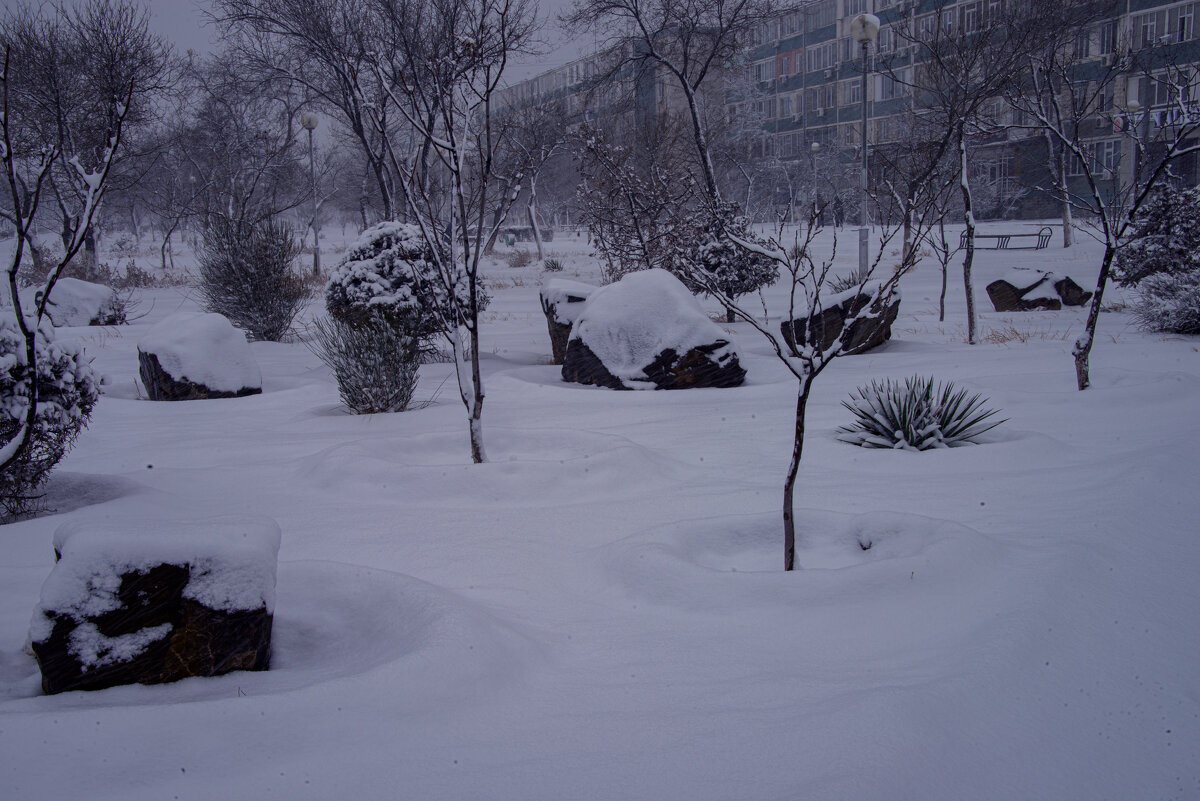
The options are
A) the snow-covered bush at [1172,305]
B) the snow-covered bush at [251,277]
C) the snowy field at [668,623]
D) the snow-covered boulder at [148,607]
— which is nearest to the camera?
the snowy field at [668,623]

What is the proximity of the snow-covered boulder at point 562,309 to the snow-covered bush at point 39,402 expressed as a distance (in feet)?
20.2

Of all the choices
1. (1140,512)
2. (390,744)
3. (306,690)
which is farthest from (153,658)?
(1140,512)

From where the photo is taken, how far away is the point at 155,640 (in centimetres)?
235

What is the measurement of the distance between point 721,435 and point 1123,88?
37914 millimetres

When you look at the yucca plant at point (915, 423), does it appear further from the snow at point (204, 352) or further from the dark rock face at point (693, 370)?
the snow at point (204, 352)

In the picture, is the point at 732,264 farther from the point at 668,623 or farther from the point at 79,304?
the point at 79,304

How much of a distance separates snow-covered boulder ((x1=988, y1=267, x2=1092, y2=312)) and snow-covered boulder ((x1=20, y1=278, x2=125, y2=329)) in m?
16.9

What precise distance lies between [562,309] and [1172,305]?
804 centimetres

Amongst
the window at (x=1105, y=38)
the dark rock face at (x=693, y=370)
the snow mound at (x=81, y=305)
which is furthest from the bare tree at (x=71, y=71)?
the window at (x=1105, y=38)

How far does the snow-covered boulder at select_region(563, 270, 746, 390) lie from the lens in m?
8.32

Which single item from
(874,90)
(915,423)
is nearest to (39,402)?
(915,423)

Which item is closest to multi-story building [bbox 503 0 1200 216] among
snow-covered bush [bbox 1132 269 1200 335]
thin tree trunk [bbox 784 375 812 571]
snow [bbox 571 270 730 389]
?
snow-covered bush [bbox 1132 269 1200 335]

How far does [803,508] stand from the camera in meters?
4.18

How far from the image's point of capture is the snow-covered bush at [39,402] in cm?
422
